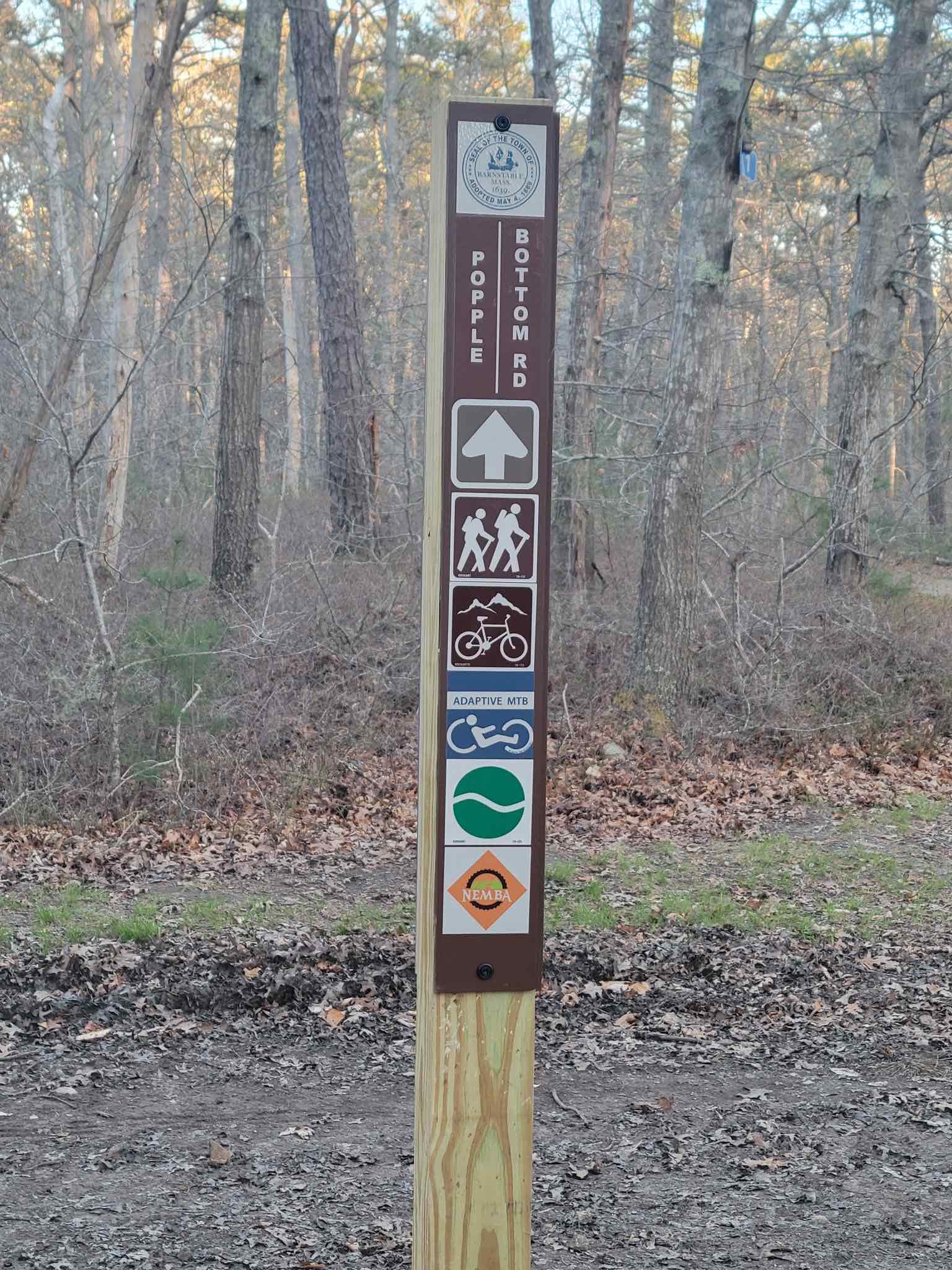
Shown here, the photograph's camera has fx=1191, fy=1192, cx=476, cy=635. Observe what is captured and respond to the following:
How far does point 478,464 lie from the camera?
2.53 meters

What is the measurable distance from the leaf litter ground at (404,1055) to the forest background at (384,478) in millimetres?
1724

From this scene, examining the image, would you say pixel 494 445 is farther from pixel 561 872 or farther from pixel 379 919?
pixel 561 872

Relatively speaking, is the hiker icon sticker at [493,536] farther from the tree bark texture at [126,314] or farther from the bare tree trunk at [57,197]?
the bare tree trunk at [57,197]

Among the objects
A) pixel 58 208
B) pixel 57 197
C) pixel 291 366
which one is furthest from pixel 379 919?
pixel 291 366

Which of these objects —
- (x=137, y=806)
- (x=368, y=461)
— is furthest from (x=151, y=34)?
(x=137, y=806)

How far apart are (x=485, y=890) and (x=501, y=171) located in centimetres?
152

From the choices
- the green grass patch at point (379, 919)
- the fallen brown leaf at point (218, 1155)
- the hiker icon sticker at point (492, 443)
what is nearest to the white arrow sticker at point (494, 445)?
the hiker icon sticker at point (492, 443)

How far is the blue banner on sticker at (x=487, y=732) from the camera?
8.35 feet

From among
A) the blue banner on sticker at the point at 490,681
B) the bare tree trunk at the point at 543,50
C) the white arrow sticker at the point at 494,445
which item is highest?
the bare tree trunk at the point at 543,50

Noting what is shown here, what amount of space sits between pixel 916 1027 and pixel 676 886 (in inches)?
80.9

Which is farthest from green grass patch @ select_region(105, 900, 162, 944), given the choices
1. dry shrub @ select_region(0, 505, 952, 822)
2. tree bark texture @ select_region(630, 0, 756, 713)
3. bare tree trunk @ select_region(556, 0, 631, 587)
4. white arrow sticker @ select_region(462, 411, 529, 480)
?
bare tree trunk @ select_region(556, 0, 631, 587)

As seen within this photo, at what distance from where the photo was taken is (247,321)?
1342 centimetres

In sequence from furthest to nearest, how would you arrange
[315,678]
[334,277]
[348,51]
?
[348,51] → [334,277] → [315,678]

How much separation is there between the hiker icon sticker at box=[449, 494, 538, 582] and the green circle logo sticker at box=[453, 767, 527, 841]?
0.43 m
